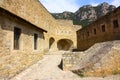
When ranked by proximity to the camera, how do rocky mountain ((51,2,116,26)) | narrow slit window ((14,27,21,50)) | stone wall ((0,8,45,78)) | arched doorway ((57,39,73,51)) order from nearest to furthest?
stone wall ((0,8,45,78))
narrow slit window ((14,27,21,50))
arched doorway ((57,39,73,51))
rocky mountain ((51,2,116,26))

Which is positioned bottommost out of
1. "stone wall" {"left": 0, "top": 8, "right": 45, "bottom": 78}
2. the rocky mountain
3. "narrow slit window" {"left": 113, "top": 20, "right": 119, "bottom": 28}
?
"stone wall" {"left": 0, "top": 8, "right": 45, "bottom": 78}

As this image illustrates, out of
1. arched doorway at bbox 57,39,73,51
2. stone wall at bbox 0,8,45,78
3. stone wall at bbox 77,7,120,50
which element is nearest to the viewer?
stone wall at bbox 0,8,45,78

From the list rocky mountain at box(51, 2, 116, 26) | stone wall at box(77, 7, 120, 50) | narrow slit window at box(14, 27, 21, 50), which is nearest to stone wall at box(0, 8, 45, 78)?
narrow slit window at box(14, 27, 21, 50)

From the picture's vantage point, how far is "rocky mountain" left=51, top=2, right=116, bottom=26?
192ft

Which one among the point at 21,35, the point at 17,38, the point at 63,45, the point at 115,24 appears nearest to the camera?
the point at 17,38

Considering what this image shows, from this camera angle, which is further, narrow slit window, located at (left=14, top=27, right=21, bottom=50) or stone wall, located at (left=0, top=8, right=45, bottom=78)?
narrow slit window, located at (left=14, top=27, right=21, bottom=50)

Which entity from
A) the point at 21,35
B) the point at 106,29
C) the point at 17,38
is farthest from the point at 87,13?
the point at 17,38

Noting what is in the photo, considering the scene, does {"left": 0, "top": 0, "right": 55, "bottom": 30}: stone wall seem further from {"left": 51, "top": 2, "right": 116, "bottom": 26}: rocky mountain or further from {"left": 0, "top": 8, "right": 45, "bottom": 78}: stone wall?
{"left": 51, "top": 2, "right": 116, "bottom": 26}: rocky mountain

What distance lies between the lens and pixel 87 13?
204 ft

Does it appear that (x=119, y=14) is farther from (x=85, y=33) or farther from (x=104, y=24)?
(x=85, y=33)

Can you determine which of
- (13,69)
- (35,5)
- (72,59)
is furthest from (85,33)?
(13,69)

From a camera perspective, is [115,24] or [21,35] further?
[115,24]

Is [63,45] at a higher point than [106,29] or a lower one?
lower

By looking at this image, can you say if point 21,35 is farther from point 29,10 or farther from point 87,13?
point 87,13
